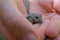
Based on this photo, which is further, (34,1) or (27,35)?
(34,1)

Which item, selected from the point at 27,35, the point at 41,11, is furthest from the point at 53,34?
the point at 41,11

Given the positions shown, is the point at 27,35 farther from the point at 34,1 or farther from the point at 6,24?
the point at 34,1

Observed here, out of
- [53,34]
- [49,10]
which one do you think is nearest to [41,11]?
[49,10]

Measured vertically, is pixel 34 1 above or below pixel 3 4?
above

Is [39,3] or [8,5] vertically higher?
[39,3]

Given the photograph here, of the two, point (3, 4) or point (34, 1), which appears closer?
point (3, 4)

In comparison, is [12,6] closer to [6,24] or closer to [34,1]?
[6,24]

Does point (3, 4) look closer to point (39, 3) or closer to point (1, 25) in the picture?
point (1, 25)

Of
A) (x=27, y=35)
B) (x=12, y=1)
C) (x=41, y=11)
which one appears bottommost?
(x=27, y=35)
